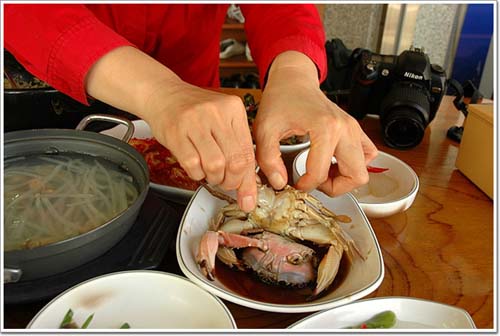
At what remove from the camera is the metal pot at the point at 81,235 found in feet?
1.94

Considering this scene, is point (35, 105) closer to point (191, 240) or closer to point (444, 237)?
point (191, 240)

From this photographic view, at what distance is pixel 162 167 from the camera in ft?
3.32

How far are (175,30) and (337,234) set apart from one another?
820mm

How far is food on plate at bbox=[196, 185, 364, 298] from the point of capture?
0.72m

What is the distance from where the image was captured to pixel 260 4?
1167 millimetres

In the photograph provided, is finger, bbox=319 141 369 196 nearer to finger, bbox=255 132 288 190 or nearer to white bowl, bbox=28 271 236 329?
finger, bbox=255 132 288 190

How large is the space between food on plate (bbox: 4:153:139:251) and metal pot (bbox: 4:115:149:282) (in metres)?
0.02

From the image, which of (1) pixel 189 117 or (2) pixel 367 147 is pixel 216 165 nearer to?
(1) pixel 189 117

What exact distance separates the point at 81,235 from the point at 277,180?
1.15 ft

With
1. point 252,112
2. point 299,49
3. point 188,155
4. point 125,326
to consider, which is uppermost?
point 299,49

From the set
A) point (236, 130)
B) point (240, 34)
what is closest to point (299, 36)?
point (236, 130)

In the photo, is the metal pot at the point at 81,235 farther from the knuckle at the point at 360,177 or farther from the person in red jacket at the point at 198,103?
the knuckle at the point at 360,177

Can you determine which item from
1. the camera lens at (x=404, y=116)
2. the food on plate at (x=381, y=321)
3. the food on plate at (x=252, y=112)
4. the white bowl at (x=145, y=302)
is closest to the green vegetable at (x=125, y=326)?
the white bowl at (x=145, y=302)

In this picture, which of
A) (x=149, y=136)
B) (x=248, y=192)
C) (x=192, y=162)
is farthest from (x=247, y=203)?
(x=149, y=136)
